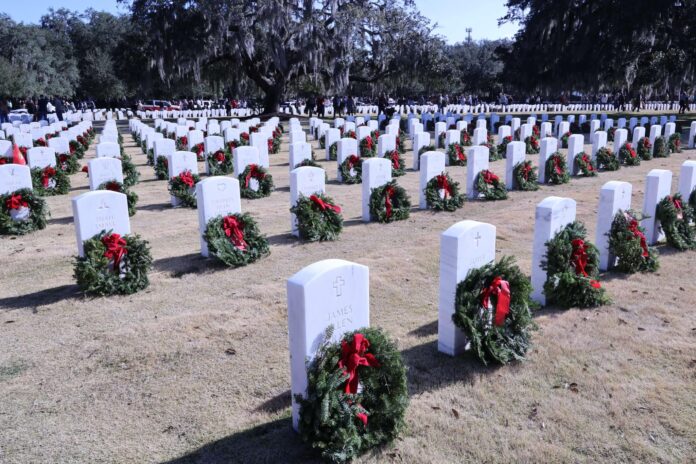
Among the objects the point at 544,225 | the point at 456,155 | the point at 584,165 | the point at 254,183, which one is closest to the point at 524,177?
the point at 584,165

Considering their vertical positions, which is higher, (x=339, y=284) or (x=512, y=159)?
(x=339, y=284)

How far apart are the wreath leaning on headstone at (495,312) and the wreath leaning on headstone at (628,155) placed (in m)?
12.2

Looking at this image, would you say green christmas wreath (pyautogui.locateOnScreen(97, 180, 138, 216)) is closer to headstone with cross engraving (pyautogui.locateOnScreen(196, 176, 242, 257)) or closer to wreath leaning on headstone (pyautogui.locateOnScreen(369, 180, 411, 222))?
headstone with cross engraving (pyautogui.locateOnScreen(196, 176, 242, 257))

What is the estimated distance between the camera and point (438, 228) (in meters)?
8.95

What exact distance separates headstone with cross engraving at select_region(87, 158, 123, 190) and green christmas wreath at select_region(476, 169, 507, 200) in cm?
654

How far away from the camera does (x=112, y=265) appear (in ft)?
20.7

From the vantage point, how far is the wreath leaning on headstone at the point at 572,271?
222 inches

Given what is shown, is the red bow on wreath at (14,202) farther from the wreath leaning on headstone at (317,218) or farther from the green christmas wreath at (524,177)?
the green christmas wreath at (524,177)

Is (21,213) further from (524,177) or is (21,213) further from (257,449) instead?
(524,177)

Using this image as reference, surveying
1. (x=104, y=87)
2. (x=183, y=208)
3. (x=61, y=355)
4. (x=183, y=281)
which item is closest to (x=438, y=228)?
(x=183, y=281)

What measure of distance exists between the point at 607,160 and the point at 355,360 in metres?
12.9

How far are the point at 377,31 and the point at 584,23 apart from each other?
10.7 metres

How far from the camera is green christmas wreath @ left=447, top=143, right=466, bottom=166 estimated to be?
609 inches

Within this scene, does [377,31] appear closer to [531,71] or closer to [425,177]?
[531,71]
